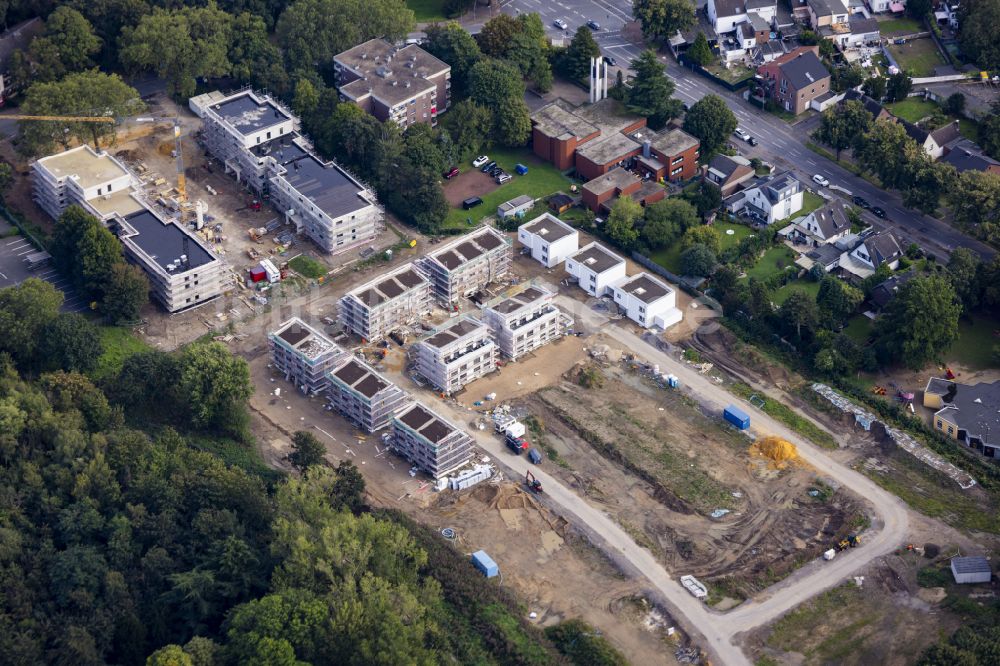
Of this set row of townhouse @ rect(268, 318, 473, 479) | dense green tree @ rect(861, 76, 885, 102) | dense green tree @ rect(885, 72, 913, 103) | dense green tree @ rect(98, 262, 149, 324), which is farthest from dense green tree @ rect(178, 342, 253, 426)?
dense green tree @ rect(885, 72, 913, 103)

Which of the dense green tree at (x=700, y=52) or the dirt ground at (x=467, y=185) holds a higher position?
the dense green tree at (x=700, y=52)

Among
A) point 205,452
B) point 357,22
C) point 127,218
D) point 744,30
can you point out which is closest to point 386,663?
point 205,452

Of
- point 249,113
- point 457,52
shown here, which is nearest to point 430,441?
point 249,113

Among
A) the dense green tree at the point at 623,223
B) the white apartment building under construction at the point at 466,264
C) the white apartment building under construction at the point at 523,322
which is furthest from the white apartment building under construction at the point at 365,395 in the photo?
the dense green tree at the point at 623,223

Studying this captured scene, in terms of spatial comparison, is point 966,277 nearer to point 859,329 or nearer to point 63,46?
point 859,329

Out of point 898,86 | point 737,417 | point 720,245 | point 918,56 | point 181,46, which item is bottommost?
point 737,417

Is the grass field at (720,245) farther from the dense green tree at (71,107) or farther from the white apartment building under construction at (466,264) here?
the dense green tree at (71,107)
